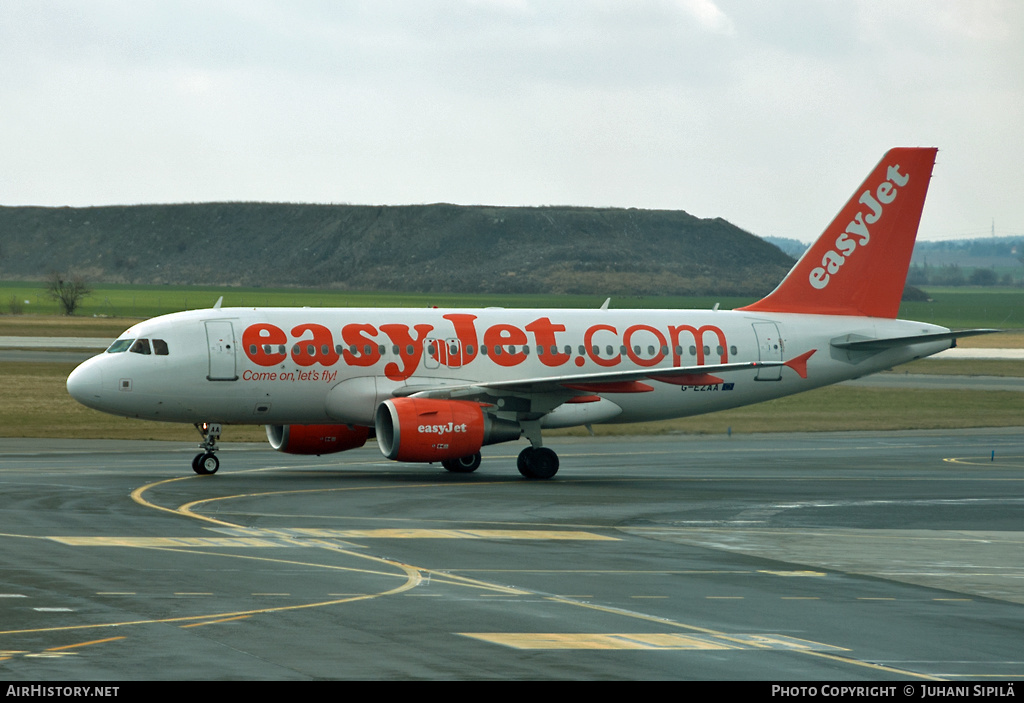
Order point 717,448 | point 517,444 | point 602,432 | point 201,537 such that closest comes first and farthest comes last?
1. point 201,537
2. point 717,448
3. point 517,444
4. point 602,432

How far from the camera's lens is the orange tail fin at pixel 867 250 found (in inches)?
1784

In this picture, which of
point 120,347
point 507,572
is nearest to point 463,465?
point 120,347

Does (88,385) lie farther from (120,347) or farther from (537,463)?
(537,463)

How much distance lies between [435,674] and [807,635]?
5.08m

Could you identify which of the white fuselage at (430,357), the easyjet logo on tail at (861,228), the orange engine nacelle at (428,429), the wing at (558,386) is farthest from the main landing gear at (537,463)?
the easyjet logo on tail at (861,228)

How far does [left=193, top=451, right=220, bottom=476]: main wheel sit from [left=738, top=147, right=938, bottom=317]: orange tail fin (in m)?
17.4

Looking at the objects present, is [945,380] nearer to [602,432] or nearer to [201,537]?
[602,432]

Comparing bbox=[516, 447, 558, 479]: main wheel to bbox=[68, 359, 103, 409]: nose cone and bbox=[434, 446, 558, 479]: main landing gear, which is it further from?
bbox=[68, 359, 103, 409]: nose cone

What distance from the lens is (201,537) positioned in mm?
26062

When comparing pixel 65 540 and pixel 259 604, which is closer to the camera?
pixel 259 604

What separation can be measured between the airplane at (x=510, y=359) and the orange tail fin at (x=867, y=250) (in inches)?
1.7

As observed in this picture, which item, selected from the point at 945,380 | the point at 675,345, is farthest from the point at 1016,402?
the point at 675,345

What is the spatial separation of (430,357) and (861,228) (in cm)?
1496

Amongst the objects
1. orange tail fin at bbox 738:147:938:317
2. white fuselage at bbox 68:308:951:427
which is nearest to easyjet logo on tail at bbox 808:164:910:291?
orange tail fin at bbox 738:147:938:317
